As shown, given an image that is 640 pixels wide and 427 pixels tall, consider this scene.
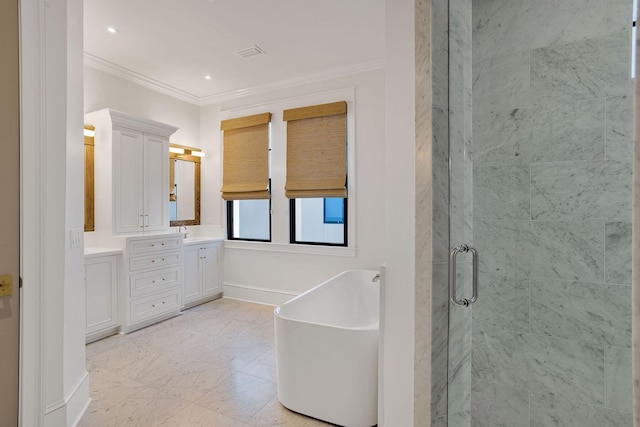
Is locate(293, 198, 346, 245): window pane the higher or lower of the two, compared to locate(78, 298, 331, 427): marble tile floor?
higher

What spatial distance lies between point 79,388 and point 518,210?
9.13ft

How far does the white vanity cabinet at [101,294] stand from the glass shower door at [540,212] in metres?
3.21

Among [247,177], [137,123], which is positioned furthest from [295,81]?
[137,123]

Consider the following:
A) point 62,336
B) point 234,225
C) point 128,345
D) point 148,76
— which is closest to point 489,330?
point 62,336

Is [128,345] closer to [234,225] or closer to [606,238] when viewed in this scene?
[234,225]

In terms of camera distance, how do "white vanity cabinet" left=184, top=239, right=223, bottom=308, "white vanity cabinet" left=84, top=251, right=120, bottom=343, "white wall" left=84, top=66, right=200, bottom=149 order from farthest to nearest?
1. "white vanity cabinet" left=184, top=239, right=223, bottom=308
2. "white wall" left=84, top=66, right=200, bottom=149
3. "white vanity cabinet" left=84, top=251, right=120, bottom=343

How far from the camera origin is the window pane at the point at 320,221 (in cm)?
403

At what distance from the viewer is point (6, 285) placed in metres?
1.39

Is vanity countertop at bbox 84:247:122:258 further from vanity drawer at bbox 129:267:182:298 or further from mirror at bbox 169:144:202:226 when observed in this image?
mirror at bbox 169:144:202:226

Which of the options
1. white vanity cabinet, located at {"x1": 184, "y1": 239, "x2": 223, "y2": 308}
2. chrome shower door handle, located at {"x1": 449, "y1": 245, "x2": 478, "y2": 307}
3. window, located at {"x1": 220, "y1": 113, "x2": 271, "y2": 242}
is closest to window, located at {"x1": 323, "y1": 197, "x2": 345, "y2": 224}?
window, located at {"x1": 220, "y1": 113, "x2": 271, "y2": 242}

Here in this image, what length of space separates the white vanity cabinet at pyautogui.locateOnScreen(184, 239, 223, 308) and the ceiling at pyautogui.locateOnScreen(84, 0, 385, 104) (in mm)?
2150

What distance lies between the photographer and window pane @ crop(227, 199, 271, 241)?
14.9ft

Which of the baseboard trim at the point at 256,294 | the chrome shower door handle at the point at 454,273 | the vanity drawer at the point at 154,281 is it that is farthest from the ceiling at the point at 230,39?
the baseboard trim at the point at 256,294

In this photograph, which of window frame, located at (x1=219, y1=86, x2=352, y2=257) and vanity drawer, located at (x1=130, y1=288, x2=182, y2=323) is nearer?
vanity drawer, located at (x1=130, y1=288, x2=182, y2=323)
